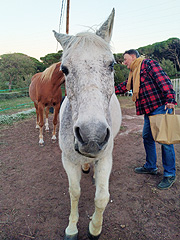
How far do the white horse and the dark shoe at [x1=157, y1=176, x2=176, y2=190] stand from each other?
1.40 meters

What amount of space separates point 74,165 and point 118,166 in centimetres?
191

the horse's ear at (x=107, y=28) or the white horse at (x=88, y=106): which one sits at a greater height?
the horse's ear at (x=107, y=28)

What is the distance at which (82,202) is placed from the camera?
239 centimetres

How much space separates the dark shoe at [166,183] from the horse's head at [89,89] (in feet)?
6.85

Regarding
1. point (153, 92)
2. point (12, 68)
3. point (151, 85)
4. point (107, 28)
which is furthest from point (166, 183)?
point (12, 68)

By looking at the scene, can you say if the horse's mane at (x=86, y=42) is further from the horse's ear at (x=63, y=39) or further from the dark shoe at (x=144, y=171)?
the dark shoe at (x=144, y=171)

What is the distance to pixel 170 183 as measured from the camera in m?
2.66

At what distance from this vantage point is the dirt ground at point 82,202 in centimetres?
191

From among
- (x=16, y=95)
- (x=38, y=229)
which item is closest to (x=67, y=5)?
(x=38, y=229)

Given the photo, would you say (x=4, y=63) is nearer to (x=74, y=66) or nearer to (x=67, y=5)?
(x=67, y=5)

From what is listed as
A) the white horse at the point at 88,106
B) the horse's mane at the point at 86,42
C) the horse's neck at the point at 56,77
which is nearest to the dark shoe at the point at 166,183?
the white horse at the point at 88,106

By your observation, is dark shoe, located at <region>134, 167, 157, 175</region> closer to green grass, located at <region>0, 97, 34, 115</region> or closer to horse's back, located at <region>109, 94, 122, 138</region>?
horse's back, located at <region>109, 94, 122, 138</region>

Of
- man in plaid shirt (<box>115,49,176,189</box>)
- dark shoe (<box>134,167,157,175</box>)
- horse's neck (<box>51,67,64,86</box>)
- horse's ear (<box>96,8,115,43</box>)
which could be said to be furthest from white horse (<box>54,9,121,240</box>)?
horse's neck (<box>51,67,64,86</box>)

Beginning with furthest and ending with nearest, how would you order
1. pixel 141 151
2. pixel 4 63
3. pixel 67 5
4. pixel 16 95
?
pixel 4 63 < pixel 16 95 < pixel 67 5 < pixel 141 151
